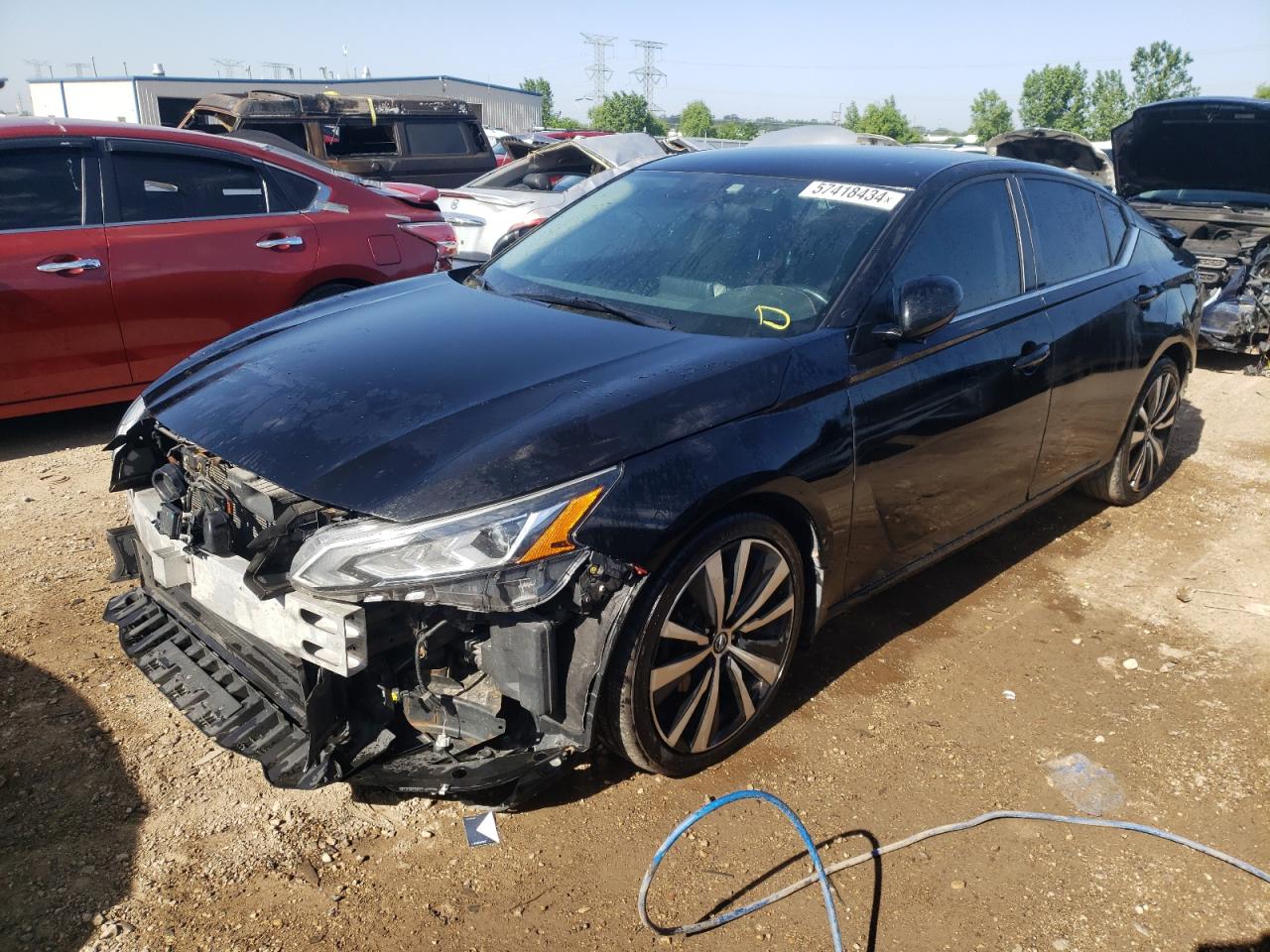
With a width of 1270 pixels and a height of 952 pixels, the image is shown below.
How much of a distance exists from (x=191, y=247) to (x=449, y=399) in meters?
3.44

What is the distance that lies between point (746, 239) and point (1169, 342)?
266cm

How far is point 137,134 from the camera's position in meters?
5.27

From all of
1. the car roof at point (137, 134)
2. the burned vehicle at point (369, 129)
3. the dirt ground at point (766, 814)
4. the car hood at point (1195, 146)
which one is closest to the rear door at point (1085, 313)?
the dirt ground at point (766, 814)

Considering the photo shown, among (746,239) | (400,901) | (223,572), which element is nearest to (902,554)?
(746,239)

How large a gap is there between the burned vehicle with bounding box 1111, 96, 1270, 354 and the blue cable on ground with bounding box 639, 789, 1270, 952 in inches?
250

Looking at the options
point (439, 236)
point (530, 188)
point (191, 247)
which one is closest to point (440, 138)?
point (530, 188)

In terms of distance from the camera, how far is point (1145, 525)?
504 cm

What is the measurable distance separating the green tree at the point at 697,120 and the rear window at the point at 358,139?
3707 inches

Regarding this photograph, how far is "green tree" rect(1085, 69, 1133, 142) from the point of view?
67625 mm

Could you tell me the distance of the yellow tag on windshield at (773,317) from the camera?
10.0ft

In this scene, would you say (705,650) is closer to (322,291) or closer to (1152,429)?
(1152,429)

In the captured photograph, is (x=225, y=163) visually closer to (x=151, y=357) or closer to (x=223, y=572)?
(x=151, y=357)

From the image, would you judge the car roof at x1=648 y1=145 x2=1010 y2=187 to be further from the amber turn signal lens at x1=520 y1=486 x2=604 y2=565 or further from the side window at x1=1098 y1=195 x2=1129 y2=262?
the amber turn signal lens at x1=520 y1=486 x2=604 y2=565

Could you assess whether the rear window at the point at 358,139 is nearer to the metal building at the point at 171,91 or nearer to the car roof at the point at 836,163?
the car roof at the point at 836,163
